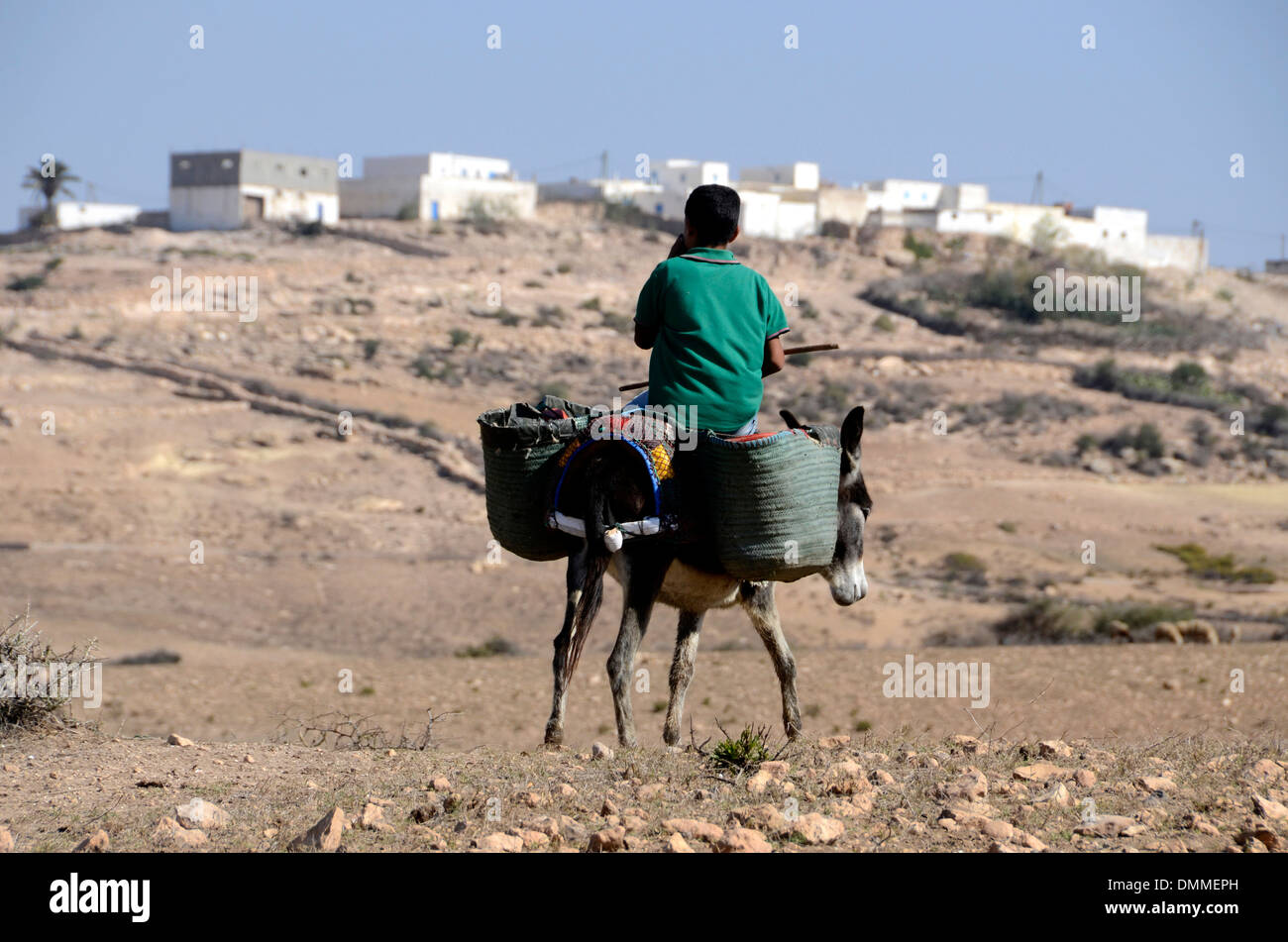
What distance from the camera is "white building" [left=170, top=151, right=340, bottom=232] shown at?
5456 centimetres

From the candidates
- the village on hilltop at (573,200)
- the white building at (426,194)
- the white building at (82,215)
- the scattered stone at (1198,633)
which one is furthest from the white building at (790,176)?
the scattered stone at (1198,633)

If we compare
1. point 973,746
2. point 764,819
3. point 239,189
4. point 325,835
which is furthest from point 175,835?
point 239,189

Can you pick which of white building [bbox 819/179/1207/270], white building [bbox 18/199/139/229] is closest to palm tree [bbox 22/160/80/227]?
white building [bbox 18/199/139/229]

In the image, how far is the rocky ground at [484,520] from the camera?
11.8 m

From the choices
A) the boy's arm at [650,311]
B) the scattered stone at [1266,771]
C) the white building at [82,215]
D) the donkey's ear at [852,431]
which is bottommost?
the scattered stone at [1266,771]

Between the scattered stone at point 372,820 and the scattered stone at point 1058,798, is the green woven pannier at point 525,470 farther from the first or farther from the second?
the scattered stone at point 1058,798

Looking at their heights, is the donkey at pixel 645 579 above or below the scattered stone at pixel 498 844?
above

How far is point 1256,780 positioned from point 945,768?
1.29m

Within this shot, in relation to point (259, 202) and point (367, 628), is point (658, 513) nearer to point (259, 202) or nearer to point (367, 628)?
point (367, 628)

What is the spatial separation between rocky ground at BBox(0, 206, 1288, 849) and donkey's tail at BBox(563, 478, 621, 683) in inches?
20.0

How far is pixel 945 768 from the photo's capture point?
571 centimetres

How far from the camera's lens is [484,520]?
23.1m

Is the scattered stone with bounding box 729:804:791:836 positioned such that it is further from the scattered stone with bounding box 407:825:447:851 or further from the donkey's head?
the donkey's head
